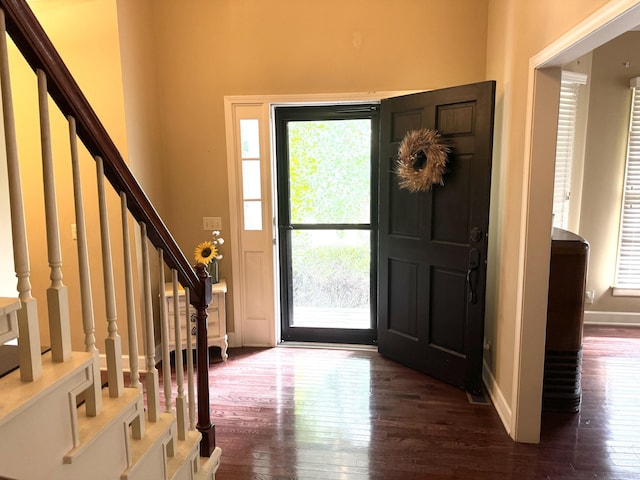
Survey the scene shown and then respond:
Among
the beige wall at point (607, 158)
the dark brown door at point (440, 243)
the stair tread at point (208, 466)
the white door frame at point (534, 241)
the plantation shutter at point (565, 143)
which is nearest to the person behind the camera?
the stair tread at point (208, 466)

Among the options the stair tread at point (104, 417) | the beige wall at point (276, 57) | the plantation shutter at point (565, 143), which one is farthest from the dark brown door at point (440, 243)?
the stair tread at point (104, 417)

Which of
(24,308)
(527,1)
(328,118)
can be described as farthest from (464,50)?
(24,308)

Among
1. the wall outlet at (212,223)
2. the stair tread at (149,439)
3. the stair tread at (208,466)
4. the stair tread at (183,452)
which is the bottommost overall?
the stair tread at (208,466)

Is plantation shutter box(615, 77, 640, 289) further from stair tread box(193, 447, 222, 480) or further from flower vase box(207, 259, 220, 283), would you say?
stair tread box(193, 447, 222, 480)

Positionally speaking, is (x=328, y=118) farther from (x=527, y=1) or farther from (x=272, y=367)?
(x=272, y=367)

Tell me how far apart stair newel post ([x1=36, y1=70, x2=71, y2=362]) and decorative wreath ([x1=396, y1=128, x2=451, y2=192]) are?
7.92 feet

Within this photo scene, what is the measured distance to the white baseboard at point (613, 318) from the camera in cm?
449

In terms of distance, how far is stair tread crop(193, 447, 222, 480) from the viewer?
1.98 metres

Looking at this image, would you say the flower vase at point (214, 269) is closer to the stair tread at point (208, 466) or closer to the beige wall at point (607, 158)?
the stair tread at point (208, 466)

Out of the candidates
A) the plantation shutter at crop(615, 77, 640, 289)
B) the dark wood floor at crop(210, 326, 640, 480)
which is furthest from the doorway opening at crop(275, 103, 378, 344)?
the plantation shutter at crop(615, 77, 640, 289)

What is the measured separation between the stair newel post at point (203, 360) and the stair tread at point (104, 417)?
593 millimetres

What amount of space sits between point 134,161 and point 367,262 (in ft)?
6.96

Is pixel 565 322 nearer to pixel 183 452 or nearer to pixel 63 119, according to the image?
pixel 183 452

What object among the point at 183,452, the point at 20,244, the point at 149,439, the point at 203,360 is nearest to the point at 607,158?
the point at 203,360
